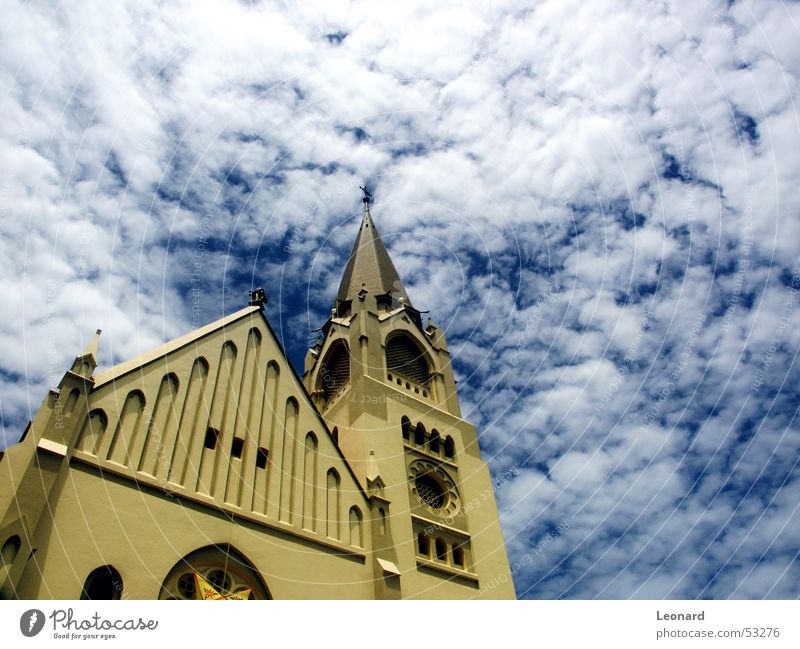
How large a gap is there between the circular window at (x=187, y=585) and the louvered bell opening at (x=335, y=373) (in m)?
14.2

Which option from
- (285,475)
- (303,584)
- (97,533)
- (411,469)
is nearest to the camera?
(97,533)

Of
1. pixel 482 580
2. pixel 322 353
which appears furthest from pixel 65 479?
pixel 322 353

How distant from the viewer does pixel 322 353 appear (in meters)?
31.7

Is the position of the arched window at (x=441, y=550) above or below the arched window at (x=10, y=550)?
above

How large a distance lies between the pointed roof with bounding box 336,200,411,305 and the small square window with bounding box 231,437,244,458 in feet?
55.2

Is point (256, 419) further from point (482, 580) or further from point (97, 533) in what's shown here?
point (482, 580)

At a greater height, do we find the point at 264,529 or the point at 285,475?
the point at 285,475

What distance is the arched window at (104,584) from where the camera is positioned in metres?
12.5

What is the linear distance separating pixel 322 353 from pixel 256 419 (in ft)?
44.3

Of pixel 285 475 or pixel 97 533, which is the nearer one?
pixel 97 533

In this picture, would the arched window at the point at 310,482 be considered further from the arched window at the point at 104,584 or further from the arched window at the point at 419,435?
the arched window at the point at 419,435

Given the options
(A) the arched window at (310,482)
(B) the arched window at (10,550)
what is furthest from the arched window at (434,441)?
(B) the arched window at (10,550)

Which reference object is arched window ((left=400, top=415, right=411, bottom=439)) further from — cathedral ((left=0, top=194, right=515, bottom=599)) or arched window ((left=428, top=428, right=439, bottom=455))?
arched window ((left=428, top=428, right=439, bottom=455))
